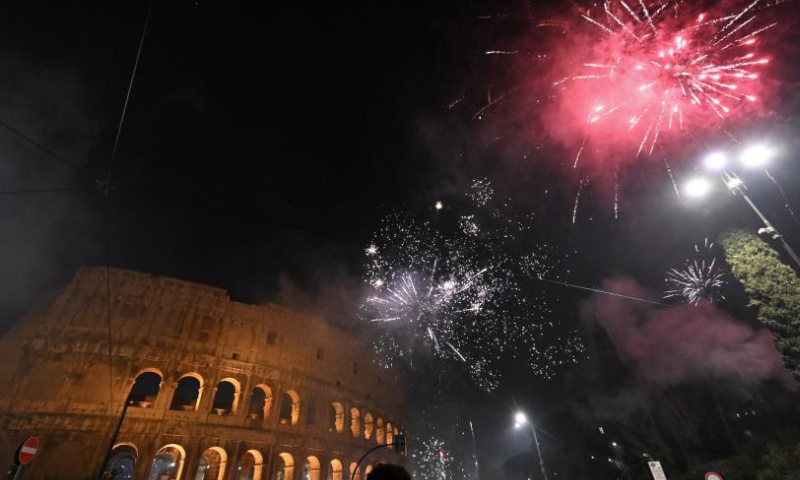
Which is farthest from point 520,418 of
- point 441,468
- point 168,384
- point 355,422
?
point 441,468

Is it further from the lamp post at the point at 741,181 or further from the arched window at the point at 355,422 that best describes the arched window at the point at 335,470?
the lamp post at the point at 741,181

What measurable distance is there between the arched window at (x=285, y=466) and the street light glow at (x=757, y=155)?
25452 mm

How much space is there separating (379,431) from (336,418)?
18.5 feet

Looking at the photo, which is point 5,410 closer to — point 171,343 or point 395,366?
point 171,343

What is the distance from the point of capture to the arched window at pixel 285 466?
2200 cm

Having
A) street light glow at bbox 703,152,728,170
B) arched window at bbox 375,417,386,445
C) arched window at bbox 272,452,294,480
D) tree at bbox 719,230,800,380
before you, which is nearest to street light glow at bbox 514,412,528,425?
tree at bbox 719,230,800,380

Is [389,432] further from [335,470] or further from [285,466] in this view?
[285,466]

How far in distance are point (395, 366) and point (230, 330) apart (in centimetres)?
1711

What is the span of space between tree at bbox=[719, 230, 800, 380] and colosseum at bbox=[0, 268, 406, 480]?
24.5 meters

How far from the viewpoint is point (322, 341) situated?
27828mm

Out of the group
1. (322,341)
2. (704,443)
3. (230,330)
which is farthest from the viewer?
(704,443)

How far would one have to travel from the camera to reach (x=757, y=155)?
7297 millimetres

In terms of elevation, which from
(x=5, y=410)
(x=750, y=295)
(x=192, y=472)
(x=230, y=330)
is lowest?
(x=192, y=472)

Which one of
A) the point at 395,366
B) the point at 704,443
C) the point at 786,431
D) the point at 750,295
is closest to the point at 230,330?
the point at 395,366
